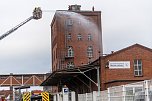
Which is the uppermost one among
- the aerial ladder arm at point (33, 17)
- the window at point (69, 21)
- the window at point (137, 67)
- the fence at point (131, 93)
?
the window at point (69, 21)

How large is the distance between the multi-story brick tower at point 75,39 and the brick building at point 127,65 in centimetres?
3726

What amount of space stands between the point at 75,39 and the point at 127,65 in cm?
4077

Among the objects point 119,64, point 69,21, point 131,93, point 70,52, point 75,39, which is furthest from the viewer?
point 75,39

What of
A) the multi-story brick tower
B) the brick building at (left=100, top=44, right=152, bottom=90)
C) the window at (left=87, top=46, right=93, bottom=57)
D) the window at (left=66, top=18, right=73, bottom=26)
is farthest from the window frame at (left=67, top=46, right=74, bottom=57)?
the brick building at (left=100, top=44, right=152, bottom=90)

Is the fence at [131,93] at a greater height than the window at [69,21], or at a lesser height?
lesser

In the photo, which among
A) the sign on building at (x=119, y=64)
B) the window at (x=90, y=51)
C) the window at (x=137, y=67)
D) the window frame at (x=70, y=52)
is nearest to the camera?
the sign on building at (x=119, y=64)

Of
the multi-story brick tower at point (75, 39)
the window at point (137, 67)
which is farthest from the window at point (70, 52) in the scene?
the window at point (137, 67)

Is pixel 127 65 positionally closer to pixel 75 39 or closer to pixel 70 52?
pixel 70 52

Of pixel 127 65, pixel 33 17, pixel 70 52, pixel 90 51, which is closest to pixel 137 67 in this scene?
pixel 127 65

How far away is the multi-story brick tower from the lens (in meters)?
86.5

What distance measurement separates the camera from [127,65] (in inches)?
1889

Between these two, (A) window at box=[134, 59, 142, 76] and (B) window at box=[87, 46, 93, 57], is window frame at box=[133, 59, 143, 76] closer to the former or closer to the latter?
(A) window at box=[134, 59, 142, 76]

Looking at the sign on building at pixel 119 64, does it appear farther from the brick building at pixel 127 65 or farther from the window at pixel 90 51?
the window at pixel 90 51

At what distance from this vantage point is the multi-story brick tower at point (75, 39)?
8650 centimetres
